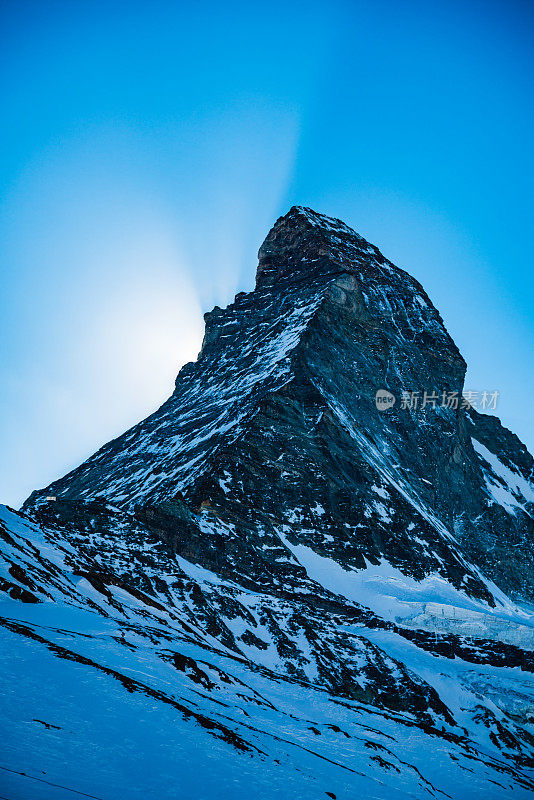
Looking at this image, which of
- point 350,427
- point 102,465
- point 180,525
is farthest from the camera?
point 102,465

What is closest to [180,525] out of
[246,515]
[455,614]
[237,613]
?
[246,515]

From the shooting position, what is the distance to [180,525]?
6347cm

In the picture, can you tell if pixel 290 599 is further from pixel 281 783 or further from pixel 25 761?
pixel 25 761

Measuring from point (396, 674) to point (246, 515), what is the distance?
2767 centimetres

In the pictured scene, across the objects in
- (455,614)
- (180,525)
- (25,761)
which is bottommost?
(25,761)

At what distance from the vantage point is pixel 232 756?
1369 centimetres

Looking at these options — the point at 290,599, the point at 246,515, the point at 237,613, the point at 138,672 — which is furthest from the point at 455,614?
the point at 138,672

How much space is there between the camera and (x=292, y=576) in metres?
63.0

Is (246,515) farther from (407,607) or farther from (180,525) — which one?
(407,607)

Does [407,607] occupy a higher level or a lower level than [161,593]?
higher

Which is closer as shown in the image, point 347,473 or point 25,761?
point 25,761

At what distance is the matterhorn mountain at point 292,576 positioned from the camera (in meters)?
14.0

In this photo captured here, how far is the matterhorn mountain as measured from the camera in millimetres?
14016

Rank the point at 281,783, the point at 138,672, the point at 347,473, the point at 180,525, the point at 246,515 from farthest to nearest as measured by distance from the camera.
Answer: the point at 347,473 → the point at 246,515 → the point at 180,525 → the point at 138,672 → the point at 281,783
